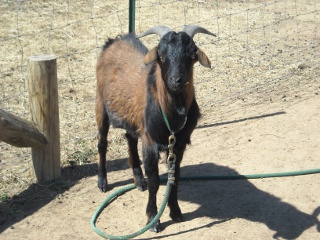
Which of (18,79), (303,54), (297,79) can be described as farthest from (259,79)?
(18,79)

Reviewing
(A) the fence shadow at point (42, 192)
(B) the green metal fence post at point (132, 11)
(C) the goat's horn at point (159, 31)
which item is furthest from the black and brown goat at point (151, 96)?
(B) the green metal fence post at point (132, 11)

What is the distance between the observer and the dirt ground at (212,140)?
17.6 feet

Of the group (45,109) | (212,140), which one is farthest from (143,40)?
(45,109)

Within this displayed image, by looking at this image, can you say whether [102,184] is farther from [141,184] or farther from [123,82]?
[123,82]

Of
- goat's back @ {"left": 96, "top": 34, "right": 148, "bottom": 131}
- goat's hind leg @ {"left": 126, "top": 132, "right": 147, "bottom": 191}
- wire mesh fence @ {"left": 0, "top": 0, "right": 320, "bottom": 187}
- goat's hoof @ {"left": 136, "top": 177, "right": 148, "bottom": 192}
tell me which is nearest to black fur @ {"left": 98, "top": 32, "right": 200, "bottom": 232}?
goat's back @ {"left": 96, "top": 34, "right": 148, "bottom": 131}

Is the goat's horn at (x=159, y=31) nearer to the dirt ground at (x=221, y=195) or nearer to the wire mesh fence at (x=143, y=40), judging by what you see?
the dirt ground at (x=221, y=195)

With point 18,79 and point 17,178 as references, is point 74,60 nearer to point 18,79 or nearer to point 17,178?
point 18,79

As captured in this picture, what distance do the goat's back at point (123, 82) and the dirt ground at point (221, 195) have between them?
0.85 meters

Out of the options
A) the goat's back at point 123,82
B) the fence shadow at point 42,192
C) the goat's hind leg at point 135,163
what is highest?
the goat's back at point 123,82

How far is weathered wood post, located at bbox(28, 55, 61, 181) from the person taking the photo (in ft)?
19.2

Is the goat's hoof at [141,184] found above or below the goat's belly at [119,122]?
below

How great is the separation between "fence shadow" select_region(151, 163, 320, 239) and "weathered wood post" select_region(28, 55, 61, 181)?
1.44 meters

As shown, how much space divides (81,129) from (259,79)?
3.00 m

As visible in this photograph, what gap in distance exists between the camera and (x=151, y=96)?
510cm
